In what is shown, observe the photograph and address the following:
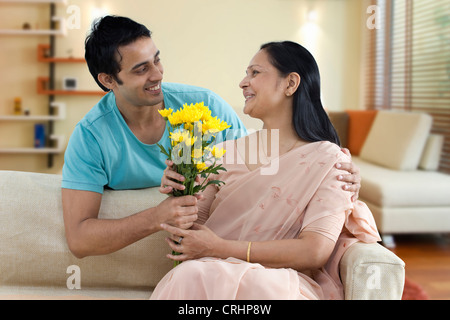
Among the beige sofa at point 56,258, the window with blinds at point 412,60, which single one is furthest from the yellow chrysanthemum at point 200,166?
the window with blinds at point 412,60

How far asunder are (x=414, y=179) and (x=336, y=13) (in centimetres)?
235

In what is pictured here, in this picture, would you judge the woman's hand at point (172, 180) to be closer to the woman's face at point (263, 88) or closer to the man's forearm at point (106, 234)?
the man's forearm at point (106, 234)

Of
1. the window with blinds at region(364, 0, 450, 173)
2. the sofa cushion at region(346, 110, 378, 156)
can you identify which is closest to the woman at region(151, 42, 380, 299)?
the window with blinds at region(364, 0, 450, 173)

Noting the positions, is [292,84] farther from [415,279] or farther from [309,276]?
[415,279]

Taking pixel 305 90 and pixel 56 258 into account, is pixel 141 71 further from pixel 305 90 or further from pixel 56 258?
pixel 56 258

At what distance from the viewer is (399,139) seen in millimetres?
3828

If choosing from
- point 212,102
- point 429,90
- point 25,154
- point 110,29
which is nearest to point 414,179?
point 429,90

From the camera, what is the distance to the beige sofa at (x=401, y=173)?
3168mm

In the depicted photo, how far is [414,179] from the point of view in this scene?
130 inches

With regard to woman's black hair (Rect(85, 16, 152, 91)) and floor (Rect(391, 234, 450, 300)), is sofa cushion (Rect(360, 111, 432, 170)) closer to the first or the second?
floor (Rect(391, 234, 450, 300))

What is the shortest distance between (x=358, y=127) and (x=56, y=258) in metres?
3.65

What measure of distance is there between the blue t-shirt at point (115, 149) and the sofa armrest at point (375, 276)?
0.67 m

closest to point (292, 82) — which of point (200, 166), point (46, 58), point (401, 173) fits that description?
point (200, 166)

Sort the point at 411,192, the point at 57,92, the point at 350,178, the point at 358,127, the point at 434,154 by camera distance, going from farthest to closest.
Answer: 1. the point at 57,92
2. the point at 358,127
3. the point at 434,154
4. the point at 411,192
5. the point at 350,178
